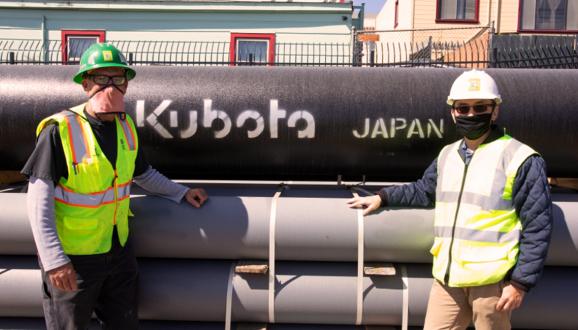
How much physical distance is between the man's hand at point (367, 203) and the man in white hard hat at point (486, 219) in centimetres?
42

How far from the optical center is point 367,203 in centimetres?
291

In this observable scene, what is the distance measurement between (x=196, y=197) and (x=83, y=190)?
Result: 721 mm

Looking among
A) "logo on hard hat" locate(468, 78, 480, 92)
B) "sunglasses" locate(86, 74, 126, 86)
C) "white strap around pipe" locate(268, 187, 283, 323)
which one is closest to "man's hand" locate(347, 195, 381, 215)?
"white strap around pipe" locate(268, 187, 283, 323)

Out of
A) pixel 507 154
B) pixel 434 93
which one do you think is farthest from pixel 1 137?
pixel 507 154

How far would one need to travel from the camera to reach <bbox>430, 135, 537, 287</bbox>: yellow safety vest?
231 cm

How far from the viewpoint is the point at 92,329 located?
9.69 ft

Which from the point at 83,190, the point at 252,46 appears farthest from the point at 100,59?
the point at 252,46

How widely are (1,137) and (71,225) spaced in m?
1.14

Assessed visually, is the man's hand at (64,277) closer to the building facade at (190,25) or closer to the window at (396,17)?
the building facade at (190,25)

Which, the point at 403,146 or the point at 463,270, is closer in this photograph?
the point at 463,270

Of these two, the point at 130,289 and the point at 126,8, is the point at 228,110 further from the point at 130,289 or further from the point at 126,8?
the point at 126,8

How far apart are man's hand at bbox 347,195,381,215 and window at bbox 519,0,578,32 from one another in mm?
13217

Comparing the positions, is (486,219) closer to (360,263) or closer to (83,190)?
(360,263)

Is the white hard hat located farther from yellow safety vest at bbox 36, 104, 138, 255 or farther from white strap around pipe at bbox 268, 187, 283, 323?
yellow safety vest at bbox 36, 104, 138, 255
